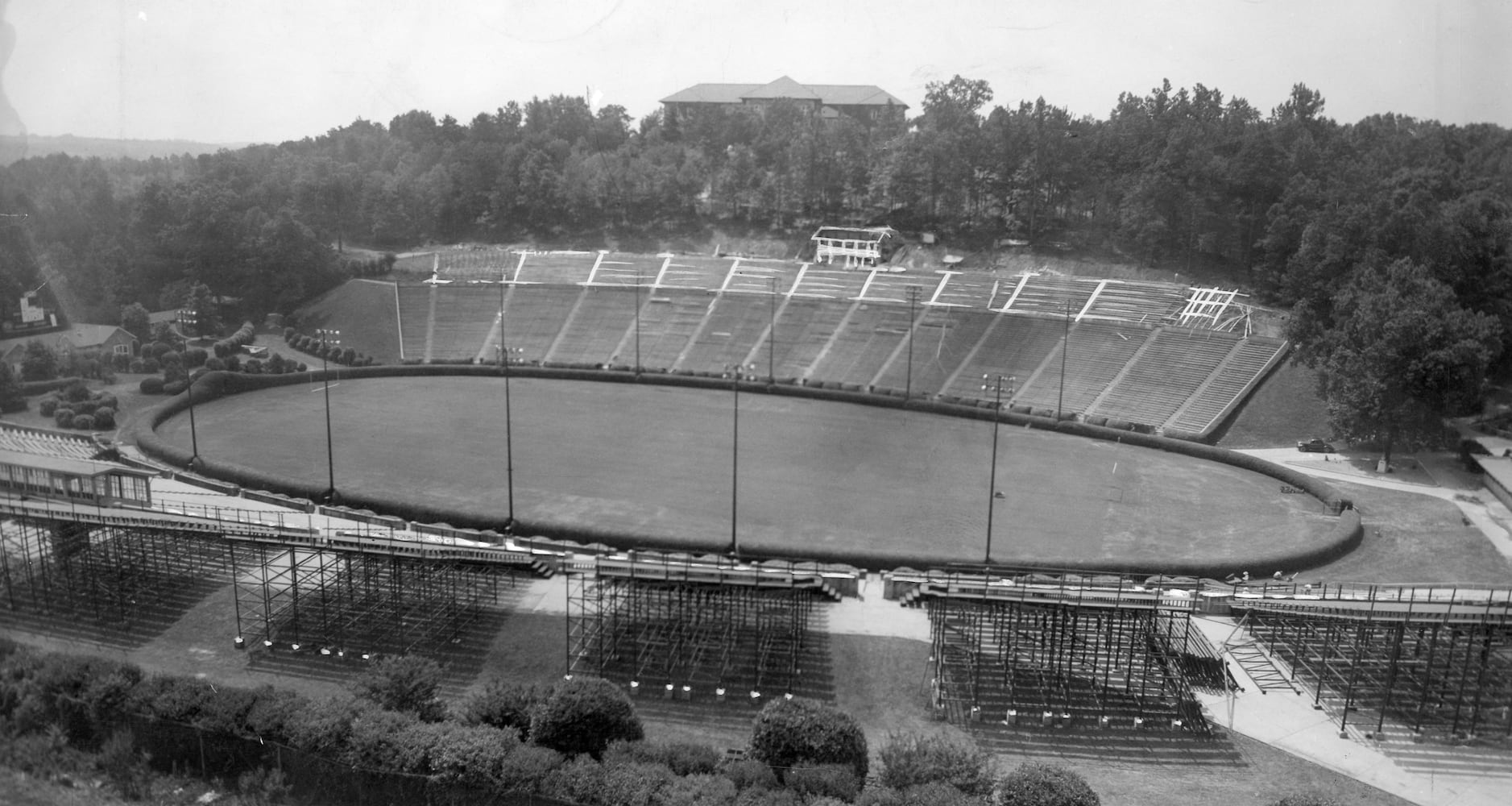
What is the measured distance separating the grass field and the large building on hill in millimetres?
47404

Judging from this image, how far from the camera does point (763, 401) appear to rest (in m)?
49.2

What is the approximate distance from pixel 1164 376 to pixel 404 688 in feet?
123

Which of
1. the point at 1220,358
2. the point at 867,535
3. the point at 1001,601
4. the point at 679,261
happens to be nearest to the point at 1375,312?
the point at 1220,358

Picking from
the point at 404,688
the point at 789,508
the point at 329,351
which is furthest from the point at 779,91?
the point at 404,688

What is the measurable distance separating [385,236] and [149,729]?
59.0 meters

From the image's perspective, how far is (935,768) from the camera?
58.5 feet

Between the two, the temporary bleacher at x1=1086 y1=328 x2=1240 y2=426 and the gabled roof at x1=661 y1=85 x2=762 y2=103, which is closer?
the temporary bleacher at x1=1086 y1=328 x2=1240 y2=426

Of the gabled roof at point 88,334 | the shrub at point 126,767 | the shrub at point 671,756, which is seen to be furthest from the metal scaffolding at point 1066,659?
the gabled roof at point 88,334

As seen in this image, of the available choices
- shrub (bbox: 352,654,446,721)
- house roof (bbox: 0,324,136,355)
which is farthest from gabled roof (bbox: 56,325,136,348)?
shrub (bbox: 352,654,446,721)

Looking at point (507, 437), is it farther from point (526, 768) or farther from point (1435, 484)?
point (1435, 484)

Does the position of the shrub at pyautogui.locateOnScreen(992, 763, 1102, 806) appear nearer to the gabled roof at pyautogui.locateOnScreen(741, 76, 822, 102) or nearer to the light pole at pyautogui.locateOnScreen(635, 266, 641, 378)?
the light pole at pyautogui.locateOnScreen(635, 266, 641, 378)

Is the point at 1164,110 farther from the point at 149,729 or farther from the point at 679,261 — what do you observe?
the point at 149,729

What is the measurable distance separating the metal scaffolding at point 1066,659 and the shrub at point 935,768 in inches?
146

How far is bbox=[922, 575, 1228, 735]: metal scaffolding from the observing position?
22.6m
